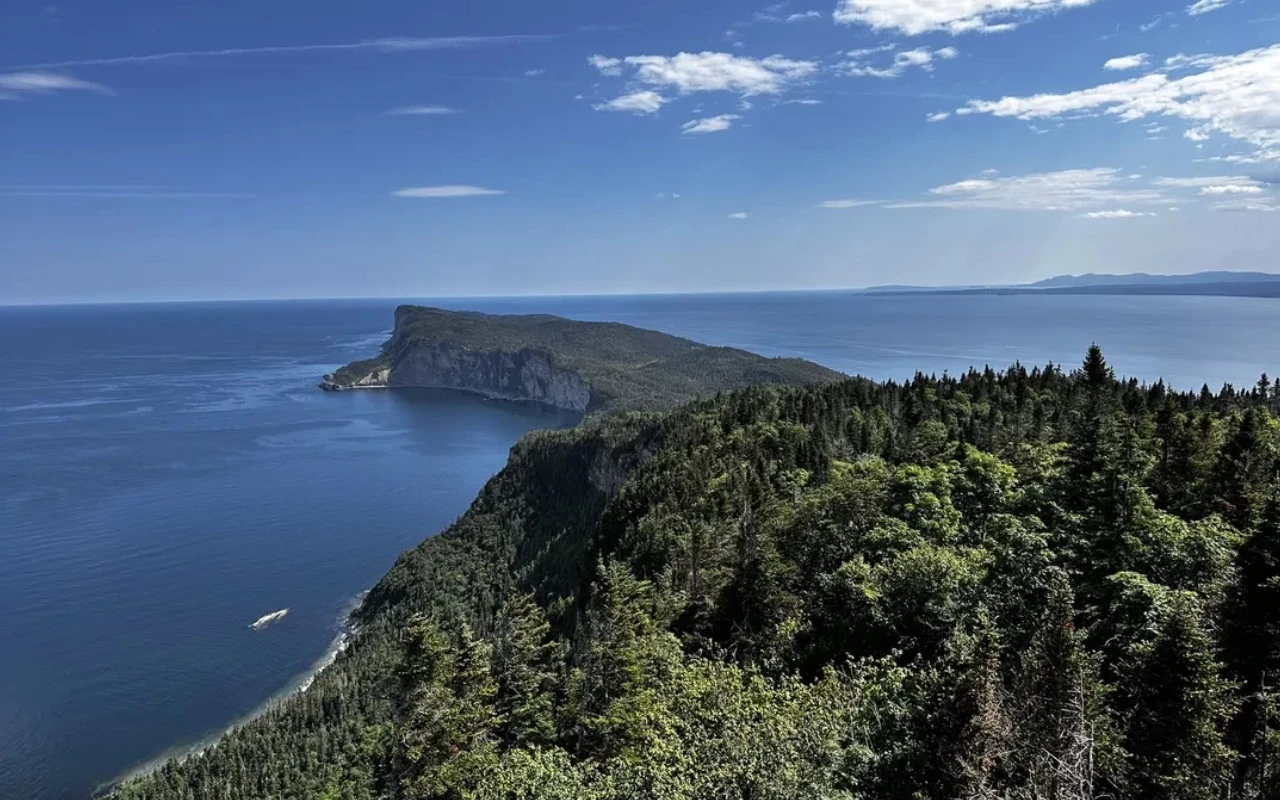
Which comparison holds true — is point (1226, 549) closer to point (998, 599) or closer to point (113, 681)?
point (998, 599)

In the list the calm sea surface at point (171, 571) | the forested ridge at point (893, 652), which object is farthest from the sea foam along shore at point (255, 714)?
the forested ridge at point (893, 652)

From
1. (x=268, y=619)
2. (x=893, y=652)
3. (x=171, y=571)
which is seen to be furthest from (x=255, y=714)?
(x=893, y=652)

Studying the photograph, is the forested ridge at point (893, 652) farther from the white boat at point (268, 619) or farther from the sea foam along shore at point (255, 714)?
the white boat at point (268, 619)

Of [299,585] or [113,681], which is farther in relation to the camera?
[299,585]

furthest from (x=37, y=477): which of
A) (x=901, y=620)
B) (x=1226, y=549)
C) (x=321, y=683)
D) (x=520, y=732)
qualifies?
(x=1226, y=549)

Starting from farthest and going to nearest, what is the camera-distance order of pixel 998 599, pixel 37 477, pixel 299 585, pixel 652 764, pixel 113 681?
1. pixel 37 477
2. pixel 299 585
3. pixel 113 681
4. pixel 998 599
5. pixel 652 764


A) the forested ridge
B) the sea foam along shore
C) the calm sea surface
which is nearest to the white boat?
the calm sea surface

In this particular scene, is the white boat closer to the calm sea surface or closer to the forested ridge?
the calm sea surface
